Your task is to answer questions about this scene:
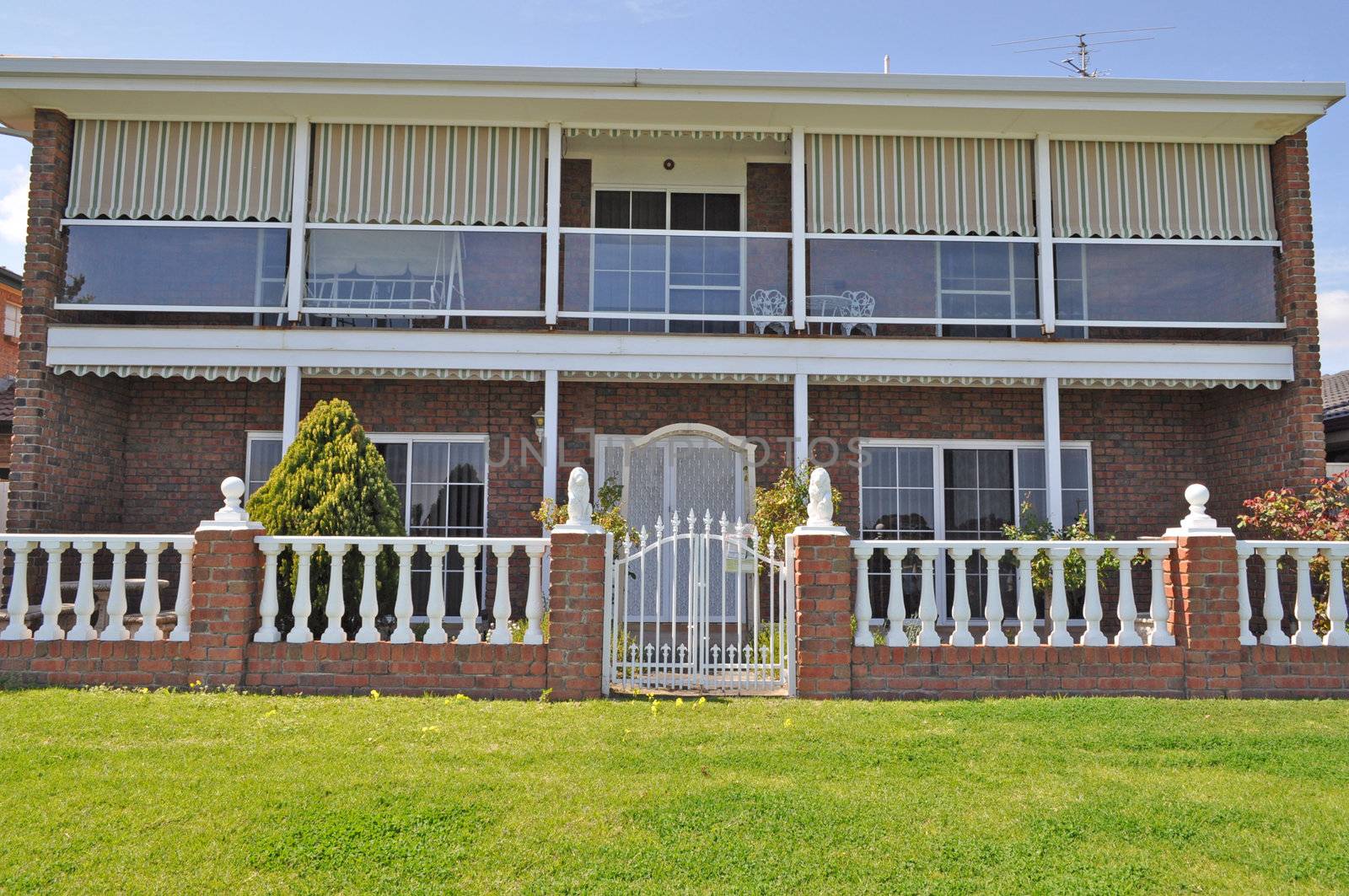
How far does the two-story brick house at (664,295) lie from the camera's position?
977 cm

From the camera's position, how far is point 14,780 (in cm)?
457

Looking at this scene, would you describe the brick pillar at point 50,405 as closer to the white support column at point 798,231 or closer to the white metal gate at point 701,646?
the white metal gate at point 701,646

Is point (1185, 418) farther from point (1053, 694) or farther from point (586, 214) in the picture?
point (586, 214)

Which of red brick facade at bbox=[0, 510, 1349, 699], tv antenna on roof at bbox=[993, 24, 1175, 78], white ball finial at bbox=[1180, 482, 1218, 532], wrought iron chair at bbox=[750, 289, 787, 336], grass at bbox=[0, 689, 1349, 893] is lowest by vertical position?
grass at bbox=[0, 689, 1349, 893]

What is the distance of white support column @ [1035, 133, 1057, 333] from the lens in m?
10.2

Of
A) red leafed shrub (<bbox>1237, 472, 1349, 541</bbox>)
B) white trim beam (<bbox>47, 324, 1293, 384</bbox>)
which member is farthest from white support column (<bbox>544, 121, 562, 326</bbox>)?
red leafed shrub (<bbox>1237, 472, 1349, 541</bbox>)

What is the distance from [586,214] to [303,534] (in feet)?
20.0

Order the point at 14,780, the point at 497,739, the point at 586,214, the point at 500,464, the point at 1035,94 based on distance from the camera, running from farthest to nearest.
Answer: the point at 586,214 → the point at 500,464 → the point at 1035,94 → the point at 497,739 → the point at 14,780

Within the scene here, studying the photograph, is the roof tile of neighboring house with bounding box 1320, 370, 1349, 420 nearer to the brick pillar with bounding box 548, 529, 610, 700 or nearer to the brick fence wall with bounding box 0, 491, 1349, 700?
the brick fence wall with bounding box 0, 491, 1349, 700

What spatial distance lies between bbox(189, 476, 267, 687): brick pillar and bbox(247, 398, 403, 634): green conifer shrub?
1.58 ft

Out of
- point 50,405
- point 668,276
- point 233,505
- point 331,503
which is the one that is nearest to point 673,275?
point 668,276

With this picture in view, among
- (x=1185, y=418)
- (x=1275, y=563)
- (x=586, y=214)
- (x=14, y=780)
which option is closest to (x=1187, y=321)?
(x=1185, y=418)

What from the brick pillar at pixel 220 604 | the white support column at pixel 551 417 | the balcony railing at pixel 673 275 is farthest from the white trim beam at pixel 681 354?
the brick pillar at pixel 220 604

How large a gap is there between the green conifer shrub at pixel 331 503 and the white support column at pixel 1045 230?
7065 millimetres
